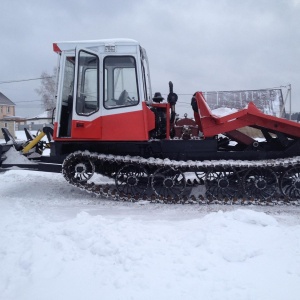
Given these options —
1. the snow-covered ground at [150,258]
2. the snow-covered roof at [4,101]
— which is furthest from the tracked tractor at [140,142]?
the snow-covered roof at [4,101]

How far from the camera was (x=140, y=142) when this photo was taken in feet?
23.9

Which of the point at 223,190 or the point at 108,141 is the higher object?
the point at 108,141

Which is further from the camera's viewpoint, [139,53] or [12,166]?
[12,166]

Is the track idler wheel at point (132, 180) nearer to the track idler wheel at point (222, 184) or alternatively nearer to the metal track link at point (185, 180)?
the metal track link at point (185, 180)

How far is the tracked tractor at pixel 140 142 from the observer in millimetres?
7137

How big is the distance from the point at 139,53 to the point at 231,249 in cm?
472

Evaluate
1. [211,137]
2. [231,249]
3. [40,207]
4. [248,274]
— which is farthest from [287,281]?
[40,207]

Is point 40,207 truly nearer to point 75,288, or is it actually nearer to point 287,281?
point 75,288

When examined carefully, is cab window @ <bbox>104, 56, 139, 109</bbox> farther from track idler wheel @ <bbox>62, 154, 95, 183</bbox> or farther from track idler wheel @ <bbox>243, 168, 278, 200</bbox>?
track idler wheel @ <bbox>243, 168, 278, 200</bbox>

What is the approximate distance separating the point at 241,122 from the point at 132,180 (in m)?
2.72

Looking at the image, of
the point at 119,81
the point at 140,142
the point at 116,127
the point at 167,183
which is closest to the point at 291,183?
the point at 167,183

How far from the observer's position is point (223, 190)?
7301 millimetres

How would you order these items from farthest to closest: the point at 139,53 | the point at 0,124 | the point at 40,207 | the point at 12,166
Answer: the point at 0,124
the point at 12,166
the point at 139,53
the point at 40,207

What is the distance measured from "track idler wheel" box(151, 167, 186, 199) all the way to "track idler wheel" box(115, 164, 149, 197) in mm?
239
